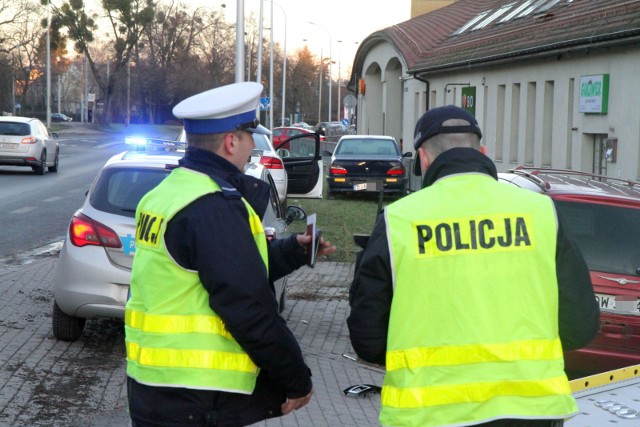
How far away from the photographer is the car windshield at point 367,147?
28.3 m

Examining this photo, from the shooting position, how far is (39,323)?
9.82 meters

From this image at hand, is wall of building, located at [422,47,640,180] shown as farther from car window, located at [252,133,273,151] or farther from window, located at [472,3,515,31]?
car window, located at [252,133,273,151]

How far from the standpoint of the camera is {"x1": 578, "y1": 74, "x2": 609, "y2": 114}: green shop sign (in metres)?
21.7

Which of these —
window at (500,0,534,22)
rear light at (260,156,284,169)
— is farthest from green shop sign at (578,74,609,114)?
window at (500,0,534,22)

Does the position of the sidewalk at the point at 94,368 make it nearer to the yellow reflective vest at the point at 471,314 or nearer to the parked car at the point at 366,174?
the yellow reflective vest at the point at 471,314

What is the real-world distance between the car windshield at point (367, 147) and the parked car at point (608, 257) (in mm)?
20300

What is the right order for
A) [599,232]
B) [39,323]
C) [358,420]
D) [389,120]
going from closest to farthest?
[358,420] < [599,232] < [39,323] < [389,120]

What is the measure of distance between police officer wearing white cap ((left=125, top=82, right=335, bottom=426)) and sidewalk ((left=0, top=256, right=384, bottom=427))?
3.36 m

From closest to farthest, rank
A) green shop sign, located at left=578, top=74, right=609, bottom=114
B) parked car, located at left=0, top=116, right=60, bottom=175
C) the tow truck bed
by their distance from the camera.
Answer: the tow truck bed, green shop sign, located at left=578, top=74, right=609, bottom=114, parked car, located at left=0, top=116, right=60, bottom=175

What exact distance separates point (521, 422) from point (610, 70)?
1948 centimetres

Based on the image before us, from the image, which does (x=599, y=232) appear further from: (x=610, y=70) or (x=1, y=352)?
(x=610, y=70)

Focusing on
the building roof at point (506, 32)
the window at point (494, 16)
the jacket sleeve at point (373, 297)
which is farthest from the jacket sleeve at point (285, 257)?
the window at point (494, 16)

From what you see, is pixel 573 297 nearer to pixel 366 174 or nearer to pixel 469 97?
pixel 366 174

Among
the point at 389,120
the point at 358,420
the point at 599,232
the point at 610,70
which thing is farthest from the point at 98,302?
the point at 389,120
